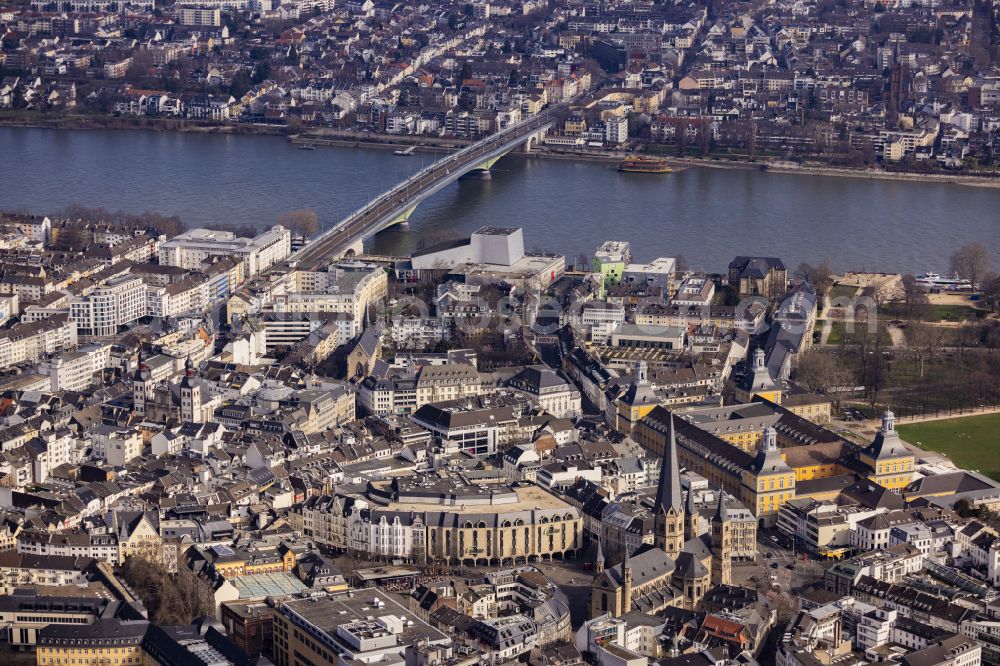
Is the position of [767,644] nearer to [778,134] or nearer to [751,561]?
[751,561]

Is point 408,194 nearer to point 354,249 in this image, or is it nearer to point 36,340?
point 354,249

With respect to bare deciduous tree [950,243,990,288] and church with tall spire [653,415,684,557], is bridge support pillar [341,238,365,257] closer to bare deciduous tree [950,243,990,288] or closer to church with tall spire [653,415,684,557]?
bare deciduous tree [950,243,990,288]

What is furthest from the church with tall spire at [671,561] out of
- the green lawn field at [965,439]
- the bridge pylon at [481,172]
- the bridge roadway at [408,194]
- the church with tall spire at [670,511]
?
the bridge pylon at [481,172]

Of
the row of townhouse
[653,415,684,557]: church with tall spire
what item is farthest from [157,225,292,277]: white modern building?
[653,415,684,557]: church with tall spire

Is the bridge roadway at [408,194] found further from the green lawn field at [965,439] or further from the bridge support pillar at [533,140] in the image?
the green lawn field at [965,439]

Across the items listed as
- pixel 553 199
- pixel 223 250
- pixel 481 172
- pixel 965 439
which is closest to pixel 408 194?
pixel 553 199

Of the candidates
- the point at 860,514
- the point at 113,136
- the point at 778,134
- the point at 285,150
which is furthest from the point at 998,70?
the point at 860,514
